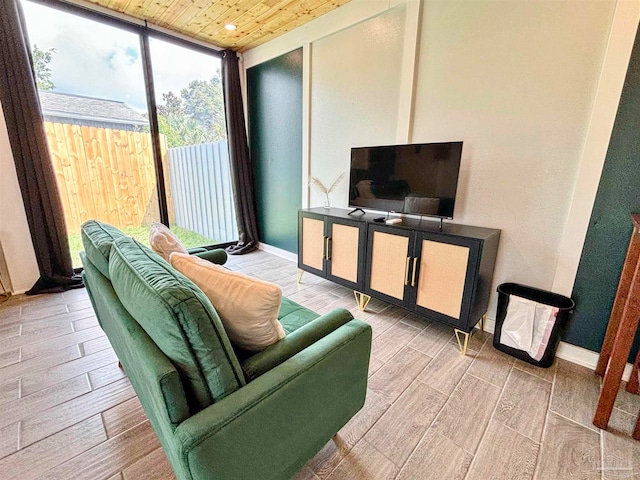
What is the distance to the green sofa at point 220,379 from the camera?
0.73m

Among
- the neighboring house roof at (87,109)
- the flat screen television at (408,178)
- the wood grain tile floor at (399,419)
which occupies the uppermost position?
the neighboring house roof at (87,109)

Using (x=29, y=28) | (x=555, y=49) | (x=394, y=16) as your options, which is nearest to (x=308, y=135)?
(x=394, y=16)

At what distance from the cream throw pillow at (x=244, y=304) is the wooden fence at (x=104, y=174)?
293 cm

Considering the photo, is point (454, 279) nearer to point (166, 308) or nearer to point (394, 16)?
point (166, 308)

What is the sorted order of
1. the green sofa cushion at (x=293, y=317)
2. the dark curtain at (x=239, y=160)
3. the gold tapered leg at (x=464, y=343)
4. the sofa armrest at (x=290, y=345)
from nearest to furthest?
1. the sofa armrest at (x=290, y=345)
2. the green sofa cushion at (x=293, y=317)
3. the gold tapered leg at (x=464, y=343)
4. the dark curtain at (x=239, y=160)

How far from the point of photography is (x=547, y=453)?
1.28 metres

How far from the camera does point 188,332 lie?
29.5 inches

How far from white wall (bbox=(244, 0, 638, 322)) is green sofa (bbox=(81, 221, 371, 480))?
61.9 inches

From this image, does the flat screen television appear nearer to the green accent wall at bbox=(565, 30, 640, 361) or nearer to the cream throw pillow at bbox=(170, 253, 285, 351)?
the green accent wall at bbox=(565, 30, 640, 361)

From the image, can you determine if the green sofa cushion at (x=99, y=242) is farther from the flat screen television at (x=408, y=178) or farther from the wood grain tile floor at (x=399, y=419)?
the flat screen television at (x=408, y=178)

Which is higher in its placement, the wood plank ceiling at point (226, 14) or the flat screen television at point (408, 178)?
the wood plank ceiling at point (226, 14)

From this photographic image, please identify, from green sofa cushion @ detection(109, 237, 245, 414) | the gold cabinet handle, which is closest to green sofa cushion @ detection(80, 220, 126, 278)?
green sofa cushion @ detection(109, 237, 245, 414)

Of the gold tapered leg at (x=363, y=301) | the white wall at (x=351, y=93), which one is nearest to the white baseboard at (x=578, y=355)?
the gold tapered leg at (x=363, y=301)

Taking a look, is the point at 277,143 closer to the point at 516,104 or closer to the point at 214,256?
the point at 214,256
